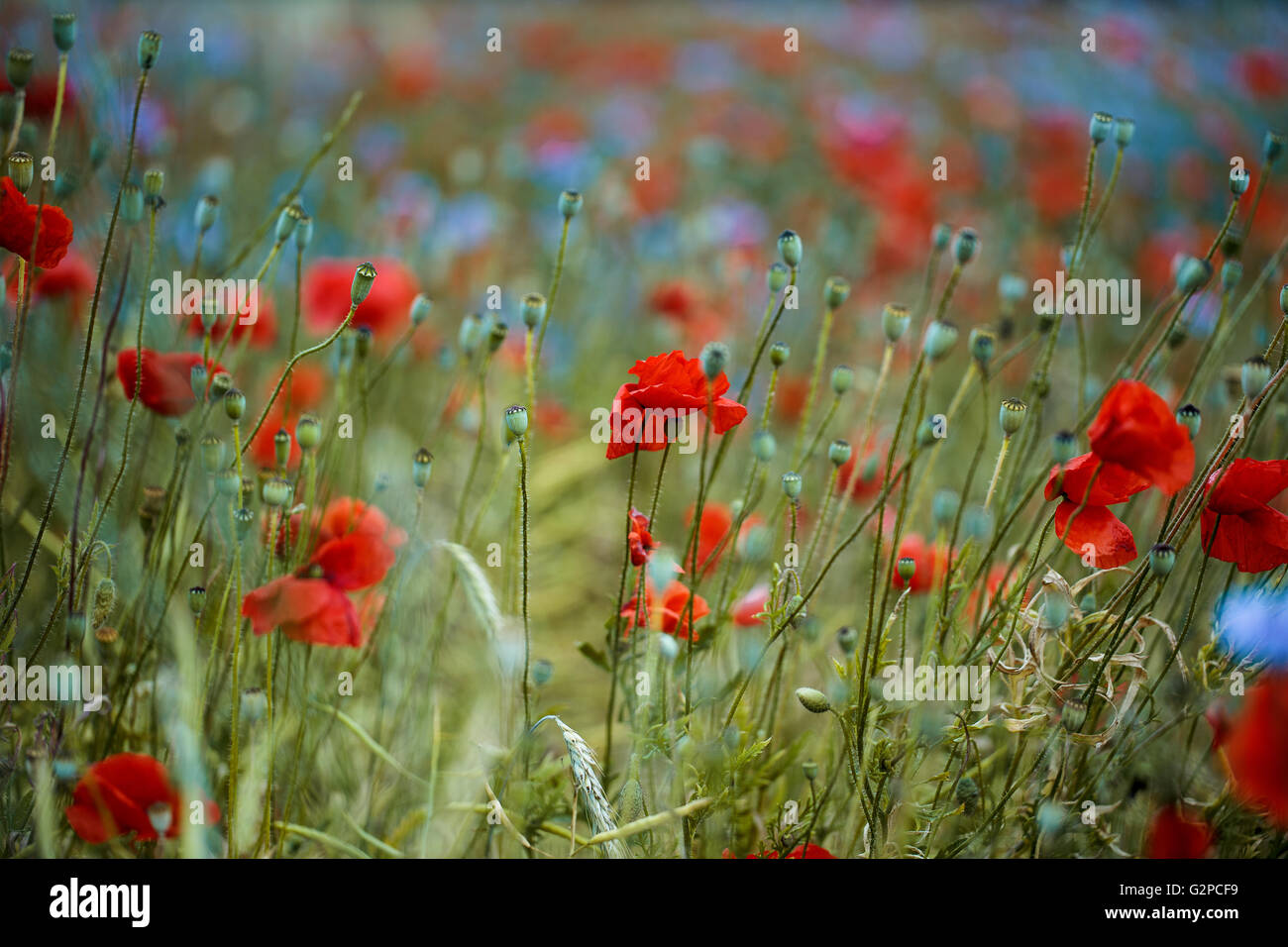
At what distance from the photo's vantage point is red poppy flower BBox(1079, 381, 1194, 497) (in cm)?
72

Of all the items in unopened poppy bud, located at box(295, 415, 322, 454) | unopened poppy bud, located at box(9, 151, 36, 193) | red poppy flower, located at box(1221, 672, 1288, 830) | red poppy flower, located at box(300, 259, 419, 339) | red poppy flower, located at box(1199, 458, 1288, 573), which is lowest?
red poppy flower, located at box(1221, 672, 1288, 830)

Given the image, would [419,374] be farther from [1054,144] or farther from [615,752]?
[1054,144]

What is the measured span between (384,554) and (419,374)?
119 cm

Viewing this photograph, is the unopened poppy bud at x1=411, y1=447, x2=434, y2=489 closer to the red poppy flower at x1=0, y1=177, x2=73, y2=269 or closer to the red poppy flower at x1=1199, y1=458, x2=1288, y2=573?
the red poppy flower at x1=0, y1=177, x2=73, y2=269

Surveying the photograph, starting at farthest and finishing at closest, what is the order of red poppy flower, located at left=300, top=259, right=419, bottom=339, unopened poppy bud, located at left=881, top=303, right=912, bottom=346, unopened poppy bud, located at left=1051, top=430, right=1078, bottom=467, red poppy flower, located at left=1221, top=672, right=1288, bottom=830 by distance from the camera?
1. red poppy flower, located at left=300, top=259, right=419, bottom=339
2. unopened poppy bud, located at left=881, top=303, right=912, bottom=346
3. unopened poppy bud, located at left=1051, top=430, right=1078, bottom=467
4. red poppy flower, located at left=1221, top=672, right=1288, bottom=830

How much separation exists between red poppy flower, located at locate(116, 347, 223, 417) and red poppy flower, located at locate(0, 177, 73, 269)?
122mm

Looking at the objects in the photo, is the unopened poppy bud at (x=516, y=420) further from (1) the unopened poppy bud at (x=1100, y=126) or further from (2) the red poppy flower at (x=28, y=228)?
(1) the unopened poppy bud at (x=1100, y=126)

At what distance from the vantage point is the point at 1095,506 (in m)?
0.80

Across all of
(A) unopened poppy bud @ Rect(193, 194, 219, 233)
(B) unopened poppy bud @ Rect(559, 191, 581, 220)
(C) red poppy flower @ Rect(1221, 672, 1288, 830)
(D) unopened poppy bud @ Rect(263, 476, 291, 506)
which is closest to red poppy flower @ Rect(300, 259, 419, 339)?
(A) unopened poppy bud @ Rect(193, 194, 219, 233)

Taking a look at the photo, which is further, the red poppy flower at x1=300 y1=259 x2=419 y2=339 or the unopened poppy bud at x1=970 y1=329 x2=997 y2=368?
the red poppy flower at x1=300 y1=259 x2=419 y2=339

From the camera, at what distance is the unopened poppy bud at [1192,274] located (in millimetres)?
889

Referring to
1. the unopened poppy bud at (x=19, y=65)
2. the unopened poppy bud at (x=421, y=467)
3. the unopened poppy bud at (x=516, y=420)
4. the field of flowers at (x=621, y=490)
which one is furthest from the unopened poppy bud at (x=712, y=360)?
the unopened poppy bud at (x=19, y=65)

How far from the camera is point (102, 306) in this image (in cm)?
124

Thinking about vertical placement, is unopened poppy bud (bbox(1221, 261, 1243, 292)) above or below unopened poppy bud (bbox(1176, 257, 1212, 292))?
above
